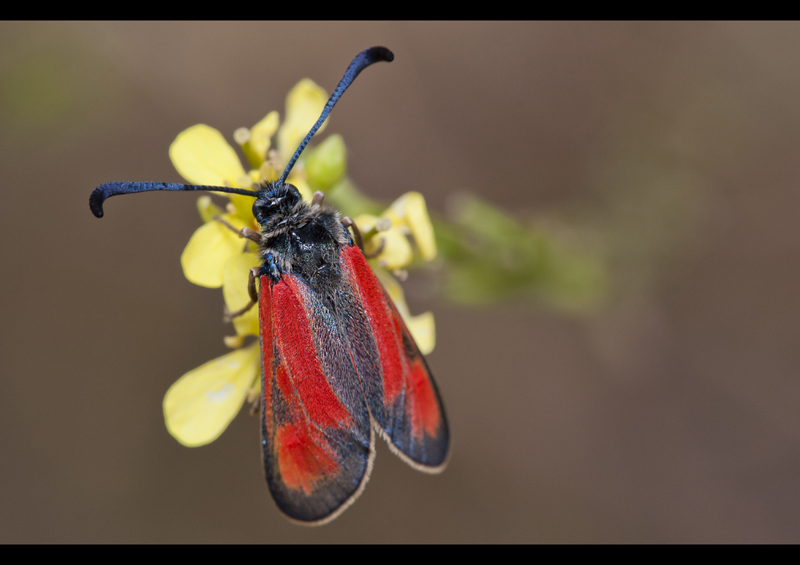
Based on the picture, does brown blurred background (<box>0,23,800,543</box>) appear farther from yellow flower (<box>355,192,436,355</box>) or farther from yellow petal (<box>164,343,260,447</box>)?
yellow petal (<box>164,343,260,447</box>)

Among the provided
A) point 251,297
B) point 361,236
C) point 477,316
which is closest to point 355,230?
point 361,236

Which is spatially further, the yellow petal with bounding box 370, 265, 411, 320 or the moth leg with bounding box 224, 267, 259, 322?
the yellow petal with bounding box 370, 265, 411, 320

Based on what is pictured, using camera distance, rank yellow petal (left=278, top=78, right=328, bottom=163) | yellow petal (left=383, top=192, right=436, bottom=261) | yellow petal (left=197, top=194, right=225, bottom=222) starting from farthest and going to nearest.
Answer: yellow petal (left=278, top=78, right=328, bottom=163)
yellow petal (left=383, top=192, right=436, bottom=261)
yellow petal (left=197, top=194, right=225, bottom=222)

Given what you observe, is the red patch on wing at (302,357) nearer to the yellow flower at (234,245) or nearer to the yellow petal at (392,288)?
the yellow flower at (234,245)

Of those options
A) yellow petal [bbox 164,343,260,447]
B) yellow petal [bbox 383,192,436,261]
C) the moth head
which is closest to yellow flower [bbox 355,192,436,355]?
yellow petal [bbox 383,192,436,261]
